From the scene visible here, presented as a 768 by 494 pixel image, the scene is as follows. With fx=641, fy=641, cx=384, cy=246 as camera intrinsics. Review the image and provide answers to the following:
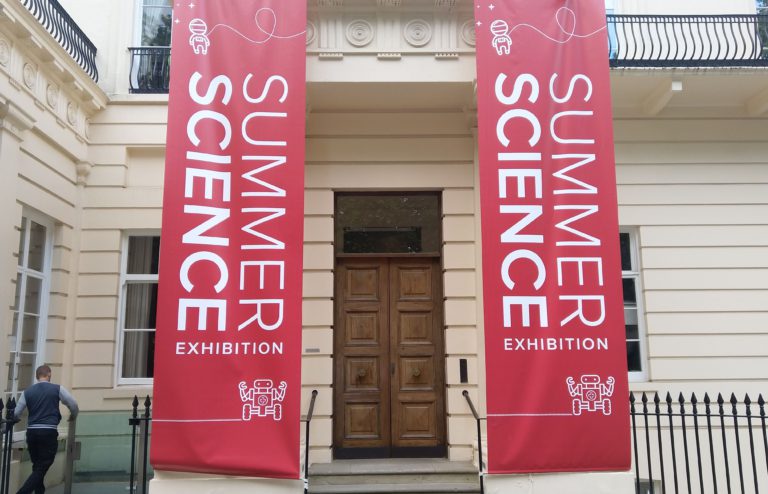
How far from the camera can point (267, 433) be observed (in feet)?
18.1

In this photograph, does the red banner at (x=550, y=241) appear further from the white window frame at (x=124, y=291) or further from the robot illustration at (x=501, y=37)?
the white window frame at (x=124, y=291)

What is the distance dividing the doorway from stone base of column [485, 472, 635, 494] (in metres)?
2.28

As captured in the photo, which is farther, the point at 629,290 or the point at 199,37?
the point at 629,290

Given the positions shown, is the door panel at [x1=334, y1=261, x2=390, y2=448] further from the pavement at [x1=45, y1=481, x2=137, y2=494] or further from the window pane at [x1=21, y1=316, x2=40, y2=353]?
the window pane at [x1=21, y1=316, x2=40, y2=353]

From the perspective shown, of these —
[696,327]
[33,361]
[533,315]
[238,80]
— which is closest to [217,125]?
[238,80]

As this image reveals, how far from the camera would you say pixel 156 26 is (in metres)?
9.98

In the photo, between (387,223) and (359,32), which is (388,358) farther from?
(359,32)

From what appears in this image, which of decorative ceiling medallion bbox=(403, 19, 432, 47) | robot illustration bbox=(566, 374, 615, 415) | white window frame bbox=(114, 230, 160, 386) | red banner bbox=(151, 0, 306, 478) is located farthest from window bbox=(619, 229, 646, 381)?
white window frame bbox=(114, 230, 160, 386)

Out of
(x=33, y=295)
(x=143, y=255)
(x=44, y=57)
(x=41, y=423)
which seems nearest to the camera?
(x=41, y=423)

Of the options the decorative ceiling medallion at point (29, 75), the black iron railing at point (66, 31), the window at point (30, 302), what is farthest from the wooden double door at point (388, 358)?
the black iron railing at point (66, 31)

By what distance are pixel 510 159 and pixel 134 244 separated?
5955 mm

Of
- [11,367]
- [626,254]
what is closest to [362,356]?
[626,254]

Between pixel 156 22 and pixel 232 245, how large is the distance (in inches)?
232

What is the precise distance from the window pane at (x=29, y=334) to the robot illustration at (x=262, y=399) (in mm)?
4408
